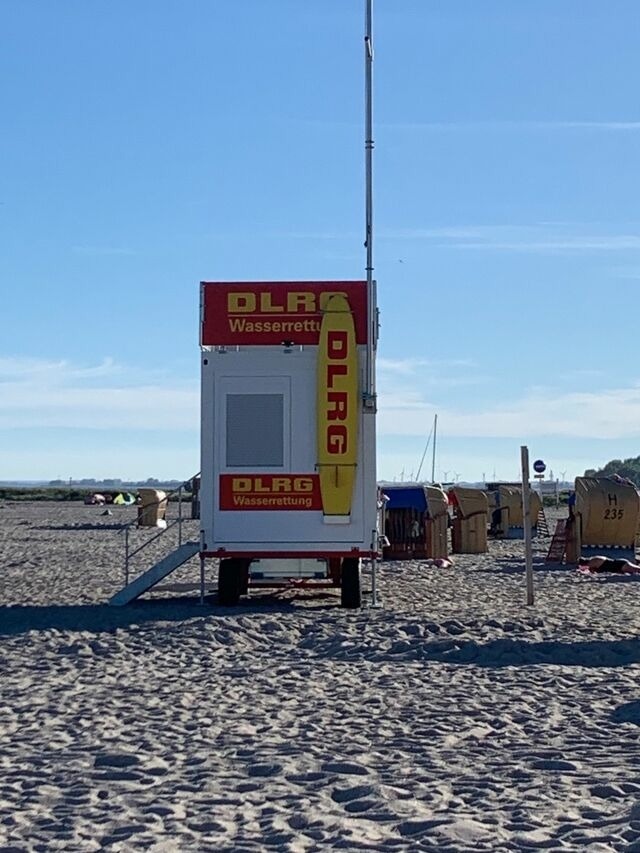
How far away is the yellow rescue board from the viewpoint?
54.0ft

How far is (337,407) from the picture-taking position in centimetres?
1648

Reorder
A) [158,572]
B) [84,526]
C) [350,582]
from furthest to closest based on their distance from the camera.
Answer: [84,526], [158,572], [350,582]

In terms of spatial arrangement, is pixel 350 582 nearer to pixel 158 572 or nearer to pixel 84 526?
pixel 158 572

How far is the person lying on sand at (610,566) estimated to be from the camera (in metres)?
24.6

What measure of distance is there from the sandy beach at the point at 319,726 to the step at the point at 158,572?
0.27 metres

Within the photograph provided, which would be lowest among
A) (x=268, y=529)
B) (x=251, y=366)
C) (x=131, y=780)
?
(x=131, y=780)

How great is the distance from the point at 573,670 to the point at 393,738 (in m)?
3.34

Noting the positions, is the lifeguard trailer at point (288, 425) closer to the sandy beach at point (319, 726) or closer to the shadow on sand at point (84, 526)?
the sandy beach at point (319, 726)

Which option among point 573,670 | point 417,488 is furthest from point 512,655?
point 417,488

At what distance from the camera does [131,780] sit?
7.54 m

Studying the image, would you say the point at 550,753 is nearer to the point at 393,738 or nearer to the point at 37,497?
the point at 393,738

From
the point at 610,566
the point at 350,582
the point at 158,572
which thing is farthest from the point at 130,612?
the point at 610,566

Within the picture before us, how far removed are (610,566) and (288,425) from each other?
10.6 metres

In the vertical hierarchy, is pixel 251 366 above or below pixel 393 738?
above
